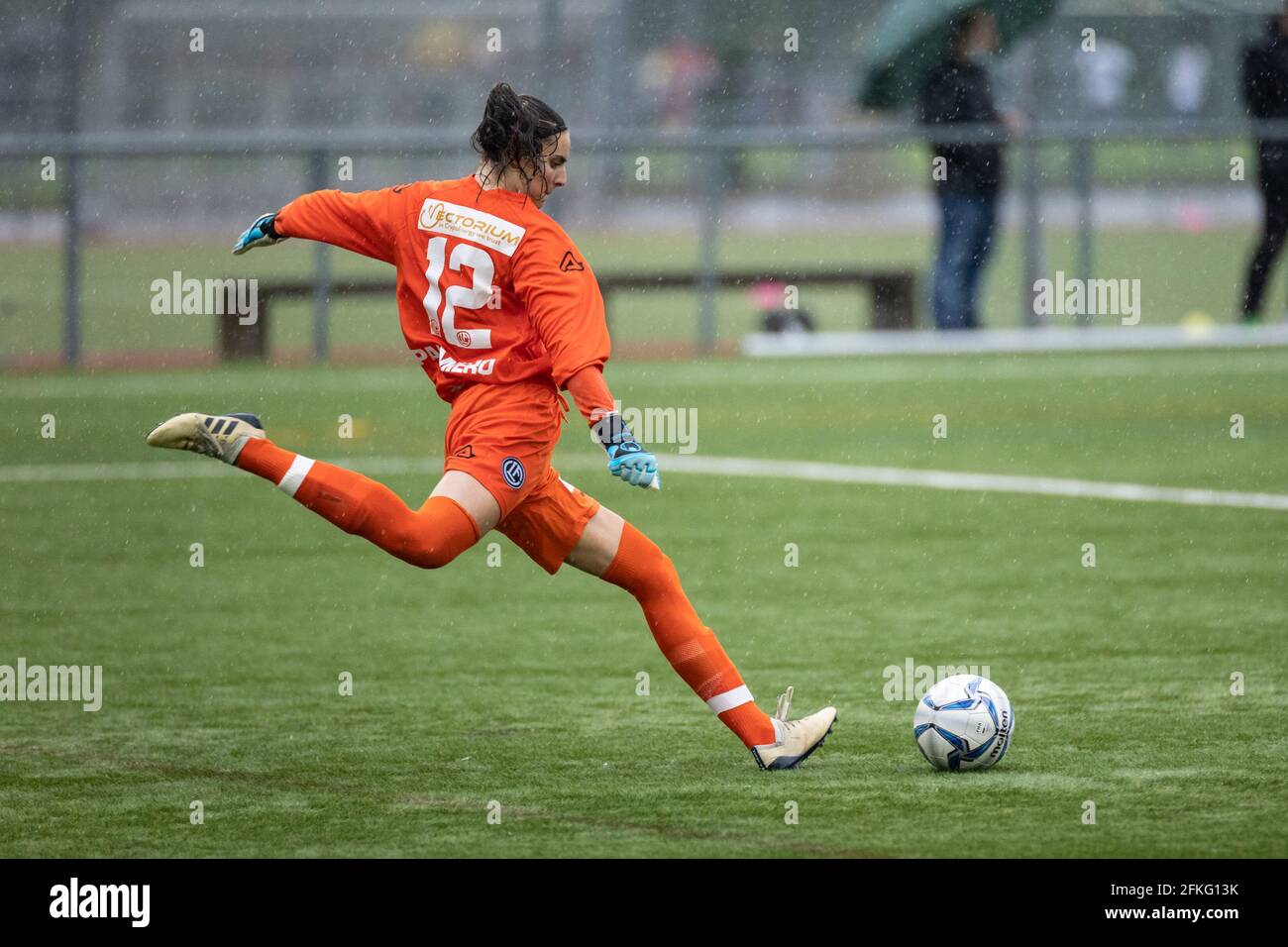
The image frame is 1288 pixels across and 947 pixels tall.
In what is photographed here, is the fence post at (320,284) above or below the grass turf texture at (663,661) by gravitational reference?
above

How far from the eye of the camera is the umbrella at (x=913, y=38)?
18969 mm

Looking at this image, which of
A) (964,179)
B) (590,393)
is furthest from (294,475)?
(964,179)

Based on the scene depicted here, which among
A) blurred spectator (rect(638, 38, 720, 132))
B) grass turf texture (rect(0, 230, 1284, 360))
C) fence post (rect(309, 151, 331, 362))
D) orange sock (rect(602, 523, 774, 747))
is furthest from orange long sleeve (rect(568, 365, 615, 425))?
blurred spectator (rect(638, 38, 720, 132))

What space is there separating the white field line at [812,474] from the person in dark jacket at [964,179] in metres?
5.14

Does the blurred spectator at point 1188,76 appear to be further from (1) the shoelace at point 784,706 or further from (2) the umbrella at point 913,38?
(1) the shoelace at point 784,706

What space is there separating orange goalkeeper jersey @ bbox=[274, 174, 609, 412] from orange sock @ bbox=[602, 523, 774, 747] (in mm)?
570

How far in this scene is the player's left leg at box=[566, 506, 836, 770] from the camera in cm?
582

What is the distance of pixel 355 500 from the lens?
18.2 ft

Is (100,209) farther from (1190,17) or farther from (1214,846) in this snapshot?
(1214,846)

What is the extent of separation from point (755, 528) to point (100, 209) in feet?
44.6

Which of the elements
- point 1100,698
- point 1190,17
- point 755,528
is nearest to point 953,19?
point 1190,17

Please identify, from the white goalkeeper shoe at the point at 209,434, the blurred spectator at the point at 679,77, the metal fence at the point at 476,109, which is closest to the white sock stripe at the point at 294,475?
the white goalkeeper shoe at the point at 209,434

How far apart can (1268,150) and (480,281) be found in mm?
13502

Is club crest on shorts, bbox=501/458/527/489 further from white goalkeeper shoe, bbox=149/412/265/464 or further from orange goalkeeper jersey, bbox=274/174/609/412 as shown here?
white goalkeeper shoe, bbox=149/412/265/464
